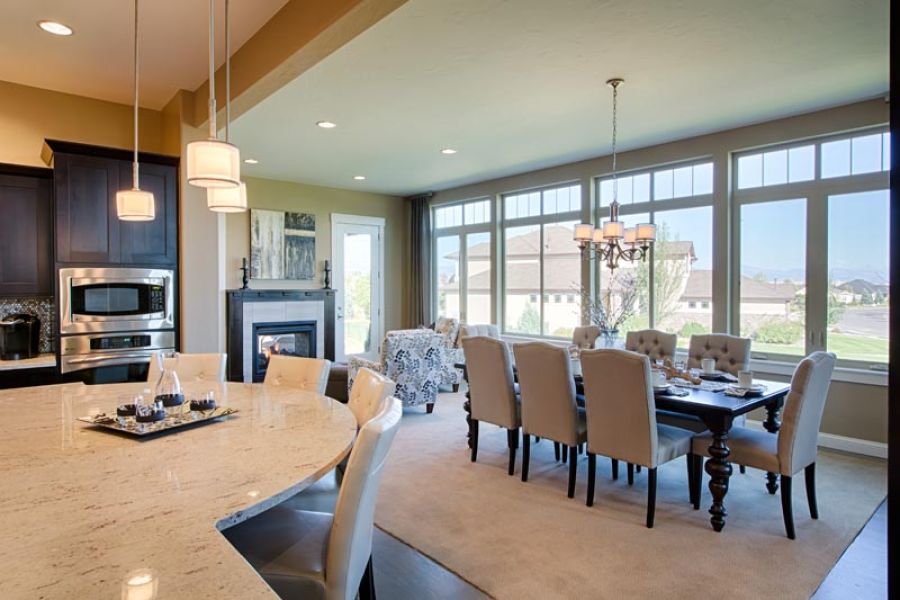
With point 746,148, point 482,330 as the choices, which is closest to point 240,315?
point 482,330

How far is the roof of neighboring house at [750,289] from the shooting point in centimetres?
490

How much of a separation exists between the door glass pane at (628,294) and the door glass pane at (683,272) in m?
0.12

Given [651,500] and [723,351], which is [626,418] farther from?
[723,351]

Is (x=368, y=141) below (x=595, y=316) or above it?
above

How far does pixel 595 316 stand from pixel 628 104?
263cm

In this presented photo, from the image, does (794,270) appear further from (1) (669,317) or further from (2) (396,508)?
(2) (396,508)

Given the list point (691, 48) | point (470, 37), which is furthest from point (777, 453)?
point (470, 37)

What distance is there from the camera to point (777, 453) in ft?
9.52

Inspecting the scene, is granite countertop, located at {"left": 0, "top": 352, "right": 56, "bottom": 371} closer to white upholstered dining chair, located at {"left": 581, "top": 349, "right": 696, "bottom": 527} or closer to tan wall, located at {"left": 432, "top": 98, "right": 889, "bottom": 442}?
white upholstered dining chair, located at {"left": 581, "top": 349, "right": 696, "bottom": 527}

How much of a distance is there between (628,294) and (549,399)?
2990mm

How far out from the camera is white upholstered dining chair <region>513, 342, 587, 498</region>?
3451 millimetres

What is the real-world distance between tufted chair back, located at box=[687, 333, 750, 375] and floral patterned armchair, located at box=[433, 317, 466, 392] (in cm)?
238

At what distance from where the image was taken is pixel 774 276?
4.97 m

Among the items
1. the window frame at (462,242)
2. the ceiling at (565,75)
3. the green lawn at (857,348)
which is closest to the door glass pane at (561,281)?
the window frame at (462,242)
